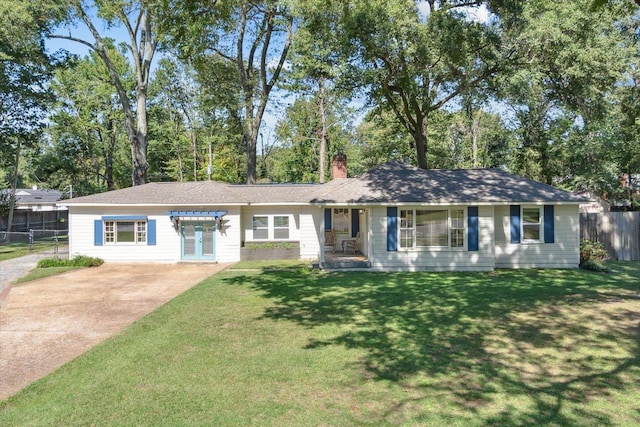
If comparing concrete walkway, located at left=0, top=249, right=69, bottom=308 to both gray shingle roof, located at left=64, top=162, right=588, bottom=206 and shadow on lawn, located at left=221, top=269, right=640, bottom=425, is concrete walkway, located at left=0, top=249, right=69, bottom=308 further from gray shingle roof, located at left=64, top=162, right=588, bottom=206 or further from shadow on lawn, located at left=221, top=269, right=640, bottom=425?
shadow on lawn, located at left=221, top=269, right=640, bottom=425

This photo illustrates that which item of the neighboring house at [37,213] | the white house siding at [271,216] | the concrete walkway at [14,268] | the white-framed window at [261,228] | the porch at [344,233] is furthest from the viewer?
Answer: the neighboring house at [37,213]

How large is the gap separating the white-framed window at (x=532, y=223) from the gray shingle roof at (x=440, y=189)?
0.62 meters

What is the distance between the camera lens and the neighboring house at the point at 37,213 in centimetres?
3475

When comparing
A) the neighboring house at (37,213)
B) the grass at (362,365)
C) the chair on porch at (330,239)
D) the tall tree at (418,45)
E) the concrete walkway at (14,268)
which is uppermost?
the tall tree at (418,45)

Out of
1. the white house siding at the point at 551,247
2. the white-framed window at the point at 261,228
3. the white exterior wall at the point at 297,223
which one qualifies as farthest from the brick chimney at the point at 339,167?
the white house siding at the point at 551,247

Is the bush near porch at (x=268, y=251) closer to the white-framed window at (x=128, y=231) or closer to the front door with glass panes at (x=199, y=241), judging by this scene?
the front door with glass panes at (x=199, y=241)

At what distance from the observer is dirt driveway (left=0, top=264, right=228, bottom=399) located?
717cm

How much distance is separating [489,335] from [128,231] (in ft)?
55.2

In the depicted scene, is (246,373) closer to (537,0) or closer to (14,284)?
(14,284)

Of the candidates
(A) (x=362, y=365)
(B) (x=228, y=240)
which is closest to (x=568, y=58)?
(B) (x=228, y=240)

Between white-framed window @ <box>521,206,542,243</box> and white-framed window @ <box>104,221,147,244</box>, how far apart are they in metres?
16.5

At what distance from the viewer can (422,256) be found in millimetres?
15914

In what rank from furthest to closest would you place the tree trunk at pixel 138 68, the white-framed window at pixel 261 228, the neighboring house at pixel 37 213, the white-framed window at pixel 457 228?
the neighboring house at pixel 37 213 < the tree trunk at pixel 138 68 < the white-framed window at pixel 261 228 < the white-framed window at pixel 457 228

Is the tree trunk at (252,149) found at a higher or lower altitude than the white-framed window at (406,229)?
higher
